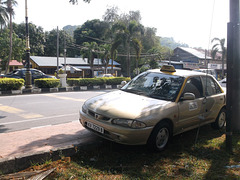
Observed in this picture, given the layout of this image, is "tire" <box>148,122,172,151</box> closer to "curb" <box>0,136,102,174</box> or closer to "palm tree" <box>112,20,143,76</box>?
"curb" <box>0,136,102,174</box>

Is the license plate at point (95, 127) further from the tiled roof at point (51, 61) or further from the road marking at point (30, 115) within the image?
the tiled roof at point (51, 61)

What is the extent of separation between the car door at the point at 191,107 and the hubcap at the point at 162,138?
403 mm

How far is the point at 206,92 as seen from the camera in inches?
213

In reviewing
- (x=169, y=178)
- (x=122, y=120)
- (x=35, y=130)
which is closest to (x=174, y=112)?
(x=122, y=120)

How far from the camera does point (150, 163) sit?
3816mm

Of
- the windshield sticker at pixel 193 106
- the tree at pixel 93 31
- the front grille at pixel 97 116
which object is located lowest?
the front grille at pixel 97 116

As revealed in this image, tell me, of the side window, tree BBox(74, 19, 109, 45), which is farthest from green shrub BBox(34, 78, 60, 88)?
tree BBox(74, 19, 109, 45)

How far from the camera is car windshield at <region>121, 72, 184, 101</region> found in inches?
187

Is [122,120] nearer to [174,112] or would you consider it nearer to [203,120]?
[174,112]

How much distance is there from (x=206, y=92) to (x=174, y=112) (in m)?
1.43

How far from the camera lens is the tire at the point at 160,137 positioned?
4.08 meters

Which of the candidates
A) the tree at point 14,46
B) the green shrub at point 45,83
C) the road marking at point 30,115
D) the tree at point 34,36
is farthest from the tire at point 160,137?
the tree at point 34,36

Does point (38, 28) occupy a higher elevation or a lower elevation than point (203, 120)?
higher

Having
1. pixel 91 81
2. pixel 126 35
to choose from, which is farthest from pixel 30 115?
pixel 126 35
